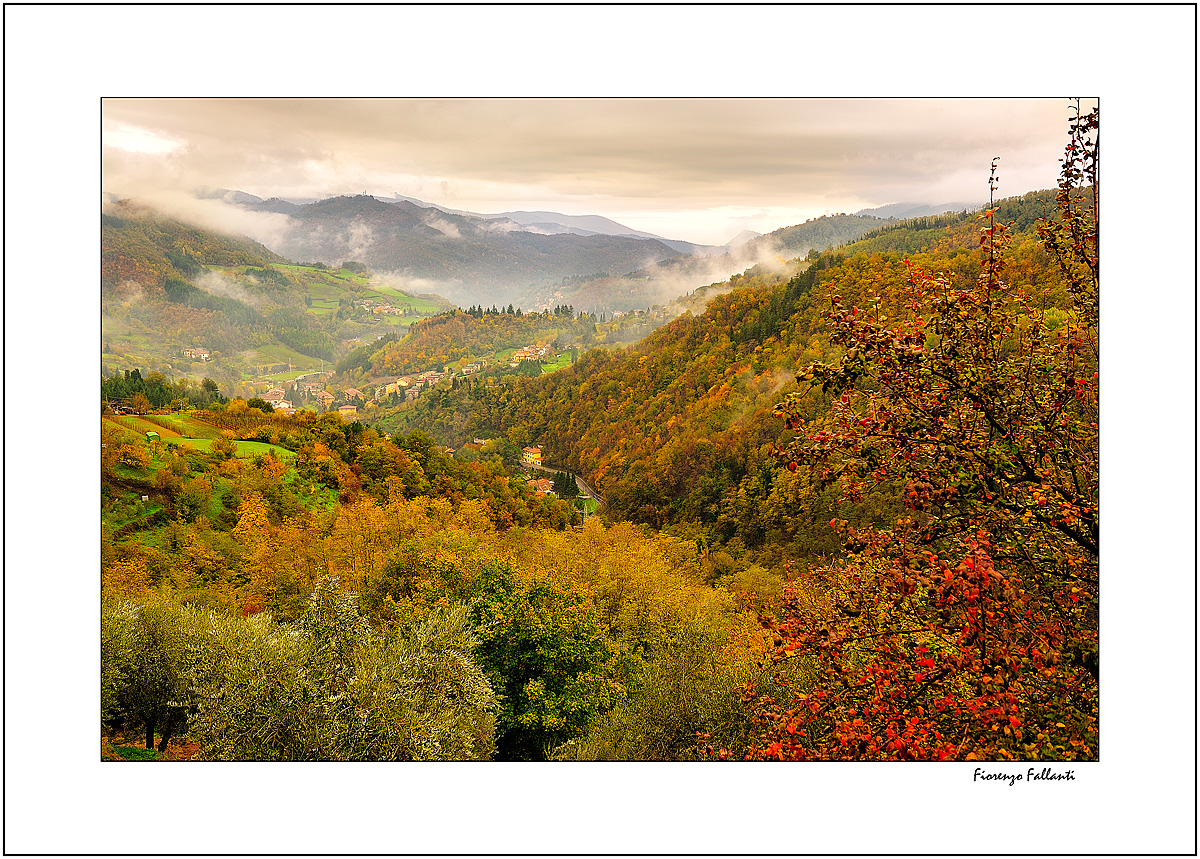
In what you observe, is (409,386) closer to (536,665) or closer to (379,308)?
(379,308)

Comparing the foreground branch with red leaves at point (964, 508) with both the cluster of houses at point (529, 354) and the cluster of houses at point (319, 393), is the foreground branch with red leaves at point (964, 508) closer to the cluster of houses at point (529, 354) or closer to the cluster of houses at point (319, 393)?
the cluster of houses at point (319, 393)

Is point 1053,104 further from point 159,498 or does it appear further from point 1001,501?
point 159,498

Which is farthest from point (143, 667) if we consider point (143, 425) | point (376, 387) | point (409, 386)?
Answer: point (376, 387)

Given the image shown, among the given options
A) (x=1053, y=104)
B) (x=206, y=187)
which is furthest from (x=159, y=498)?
(x=1053, y=104)

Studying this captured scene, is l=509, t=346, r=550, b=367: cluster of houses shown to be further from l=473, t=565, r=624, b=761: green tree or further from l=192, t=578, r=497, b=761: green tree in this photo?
l=192, t=578, r=497, b=761: green tree

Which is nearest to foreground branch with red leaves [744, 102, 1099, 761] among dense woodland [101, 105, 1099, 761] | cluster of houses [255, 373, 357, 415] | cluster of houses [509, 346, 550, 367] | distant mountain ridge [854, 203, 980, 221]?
dense woodland [101, 105, 1099, 761]
